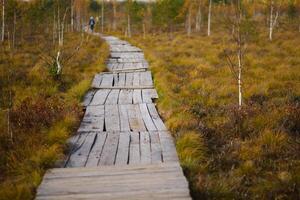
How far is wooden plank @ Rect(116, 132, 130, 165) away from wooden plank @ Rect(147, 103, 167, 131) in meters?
0.78

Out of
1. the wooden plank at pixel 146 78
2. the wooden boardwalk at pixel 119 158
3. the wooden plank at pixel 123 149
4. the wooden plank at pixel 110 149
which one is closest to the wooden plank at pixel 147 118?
the wooden boardwalk at pixel 119 158

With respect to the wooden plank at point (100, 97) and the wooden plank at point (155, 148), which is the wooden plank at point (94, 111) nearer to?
the wooden plank at point (100, 97)

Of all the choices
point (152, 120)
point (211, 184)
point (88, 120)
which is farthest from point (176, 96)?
point (211, 184)

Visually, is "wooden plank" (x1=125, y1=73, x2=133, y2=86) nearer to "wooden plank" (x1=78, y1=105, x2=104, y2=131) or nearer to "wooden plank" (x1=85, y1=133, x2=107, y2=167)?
"wooden plank" (x1=78, y1=105, x2=104, y2=131)

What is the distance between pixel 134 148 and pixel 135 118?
185 centimetres

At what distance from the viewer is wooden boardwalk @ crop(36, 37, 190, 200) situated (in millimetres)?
4121

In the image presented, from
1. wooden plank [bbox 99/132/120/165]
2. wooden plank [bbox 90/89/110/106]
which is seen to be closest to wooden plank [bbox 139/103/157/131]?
wooden plank [bbox 99/132/120/165]

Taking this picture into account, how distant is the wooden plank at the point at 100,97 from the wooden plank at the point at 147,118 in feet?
3.92

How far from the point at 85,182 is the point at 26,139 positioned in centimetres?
206

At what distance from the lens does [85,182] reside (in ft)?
14.3

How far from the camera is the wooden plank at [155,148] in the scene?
16.9ft

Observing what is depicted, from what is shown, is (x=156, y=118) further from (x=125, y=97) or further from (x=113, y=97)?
(x=113, y=97)

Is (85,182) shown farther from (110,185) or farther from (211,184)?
(211,184)

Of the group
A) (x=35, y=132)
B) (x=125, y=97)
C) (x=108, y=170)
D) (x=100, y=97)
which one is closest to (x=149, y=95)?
(x=125, y=97)
